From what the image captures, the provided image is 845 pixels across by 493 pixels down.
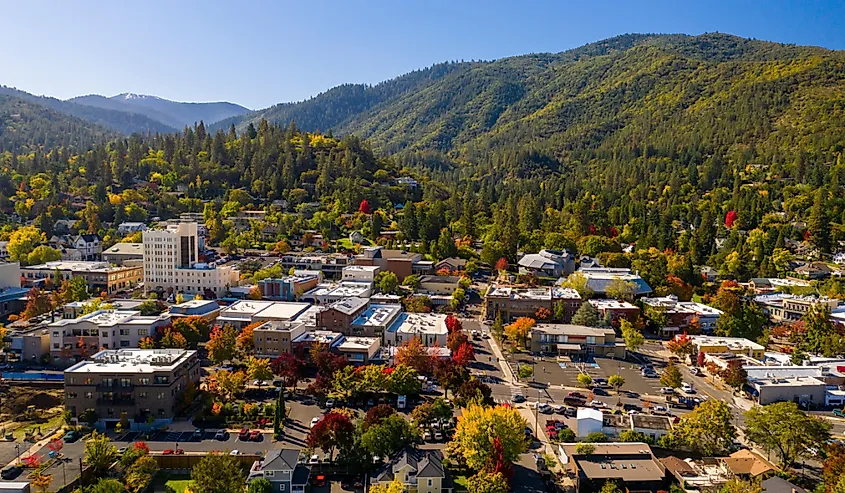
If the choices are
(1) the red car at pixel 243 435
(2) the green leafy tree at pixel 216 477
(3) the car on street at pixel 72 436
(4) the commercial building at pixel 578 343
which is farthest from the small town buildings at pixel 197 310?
(4) the commercial building at pixel 578 343

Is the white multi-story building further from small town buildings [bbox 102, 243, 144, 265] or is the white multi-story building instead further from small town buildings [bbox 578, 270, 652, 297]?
small town buildings [bbox 578, 270, 652, 297]

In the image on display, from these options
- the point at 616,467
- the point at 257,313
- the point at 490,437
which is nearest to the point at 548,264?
the point at 257,313

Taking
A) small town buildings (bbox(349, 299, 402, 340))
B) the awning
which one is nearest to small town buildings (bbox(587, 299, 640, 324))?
the awning

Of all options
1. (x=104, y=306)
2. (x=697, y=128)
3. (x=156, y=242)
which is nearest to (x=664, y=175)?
(x=697, y=128)

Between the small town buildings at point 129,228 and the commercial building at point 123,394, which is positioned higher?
the small town buildings at point 129,228

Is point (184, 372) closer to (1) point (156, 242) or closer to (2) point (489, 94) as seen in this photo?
(1) point (156, 242)

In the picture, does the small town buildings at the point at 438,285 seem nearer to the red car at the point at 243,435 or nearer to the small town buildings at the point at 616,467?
the red car at the point at 243,435
